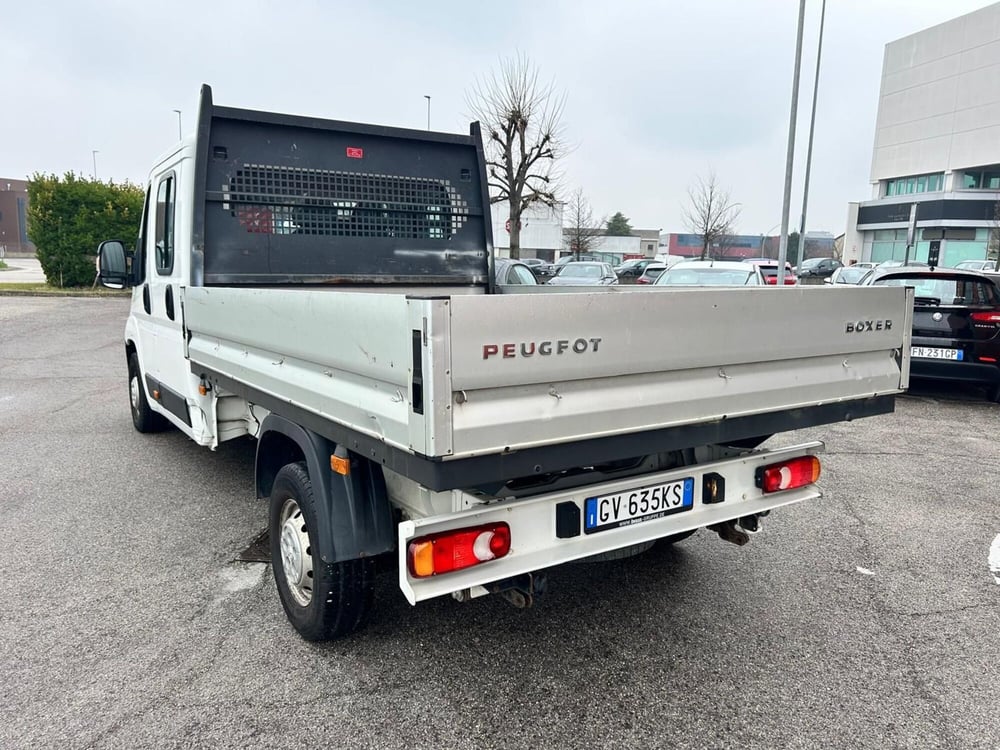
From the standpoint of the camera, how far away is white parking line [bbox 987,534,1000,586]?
156 inches

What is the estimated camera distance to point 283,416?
3.03 metres

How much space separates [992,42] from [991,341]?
52.1m

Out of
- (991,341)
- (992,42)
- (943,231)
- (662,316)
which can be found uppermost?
(992,42)

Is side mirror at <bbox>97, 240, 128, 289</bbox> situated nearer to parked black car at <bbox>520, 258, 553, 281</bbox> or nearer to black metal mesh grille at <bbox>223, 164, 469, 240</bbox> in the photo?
black metal mesh grille at <bbox>223, 164, 469, 240</bbox>

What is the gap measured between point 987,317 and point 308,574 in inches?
322

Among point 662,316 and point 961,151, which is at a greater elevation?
point 961,151

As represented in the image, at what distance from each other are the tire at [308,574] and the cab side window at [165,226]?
2175mm

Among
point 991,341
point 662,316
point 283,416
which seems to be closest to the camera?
point 662,316

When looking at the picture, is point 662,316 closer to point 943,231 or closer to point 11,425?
point 11,425

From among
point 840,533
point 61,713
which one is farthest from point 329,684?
point 840,533

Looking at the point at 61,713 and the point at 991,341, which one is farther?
the point at 991,341

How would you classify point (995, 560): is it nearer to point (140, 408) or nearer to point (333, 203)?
point (333, 203)

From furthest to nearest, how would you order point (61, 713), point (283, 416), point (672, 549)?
point (672, 549) → point (283, 416) → point (61, 713)

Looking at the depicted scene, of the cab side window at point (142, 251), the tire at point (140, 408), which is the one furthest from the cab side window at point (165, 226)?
the tire at point (140, 408)
